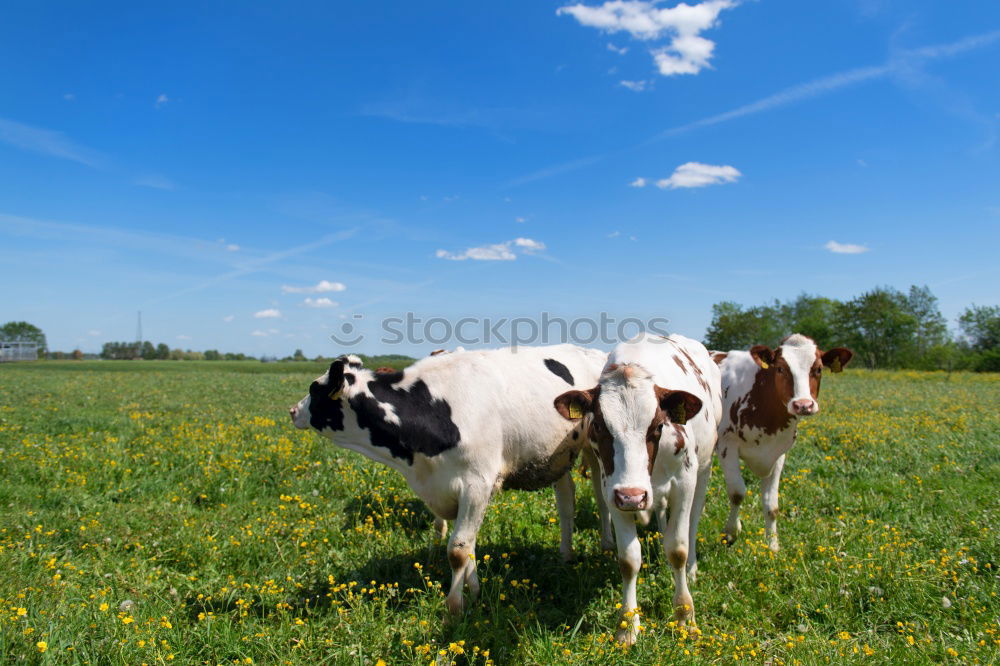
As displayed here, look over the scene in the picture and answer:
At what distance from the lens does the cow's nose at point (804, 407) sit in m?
6.58

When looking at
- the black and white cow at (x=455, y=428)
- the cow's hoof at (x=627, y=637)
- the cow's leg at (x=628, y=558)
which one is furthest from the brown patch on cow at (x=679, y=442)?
the cow's hoof at (x=627, y=637)

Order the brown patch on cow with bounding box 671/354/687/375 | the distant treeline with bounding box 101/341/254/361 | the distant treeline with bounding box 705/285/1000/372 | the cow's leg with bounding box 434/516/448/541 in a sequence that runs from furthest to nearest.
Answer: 1. the distant treeline with bounding box 101/341/254/361
2. the distant treeline with bounding box 705/285/1000/372
3. the cow's leg with bounding box 434/516/448/541
4. the brown patch on cow with bounding box 671/354/687/375

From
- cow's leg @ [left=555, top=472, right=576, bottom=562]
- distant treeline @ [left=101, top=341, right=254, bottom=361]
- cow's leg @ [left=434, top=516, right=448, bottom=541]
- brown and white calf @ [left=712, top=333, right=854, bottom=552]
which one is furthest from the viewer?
distant treeline @ [left=101, top=341, right=254, bottom=361]

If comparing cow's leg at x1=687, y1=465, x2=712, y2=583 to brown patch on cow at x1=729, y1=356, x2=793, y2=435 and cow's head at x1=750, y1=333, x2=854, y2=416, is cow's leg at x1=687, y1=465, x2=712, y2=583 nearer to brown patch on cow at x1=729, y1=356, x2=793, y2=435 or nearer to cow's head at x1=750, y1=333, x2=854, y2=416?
cow's head at x1=750, y1=333, x2=854, y2=416

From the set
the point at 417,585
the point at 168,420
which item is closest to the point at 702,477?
the point at 417,585

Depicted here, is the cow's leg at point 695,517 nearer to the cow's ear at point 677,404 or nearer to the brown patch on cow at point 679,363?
the brown patch on cow at point 679,363

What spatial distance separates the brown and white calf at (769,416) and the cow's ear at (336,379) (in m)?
4.71

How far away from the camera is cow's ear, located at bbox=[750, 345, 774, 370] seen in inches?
289

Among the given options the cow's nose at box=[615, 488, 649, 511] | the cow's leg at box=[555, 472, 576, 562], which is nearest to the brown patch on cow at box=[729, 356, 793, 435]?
the cow's leg at box=[555, 472, 576, 562]

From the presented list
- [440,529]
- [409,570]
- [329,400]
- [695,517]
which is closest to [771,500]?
[695,517]

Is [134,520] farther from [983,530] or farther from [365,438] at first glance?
[983,530]

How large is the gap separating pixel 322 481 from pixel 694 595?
5.44 metres

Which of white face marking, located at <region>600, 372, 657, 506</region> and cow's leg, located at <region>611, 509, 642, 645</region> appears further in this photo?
cow's leg, located at <region>611, 509, 642, 645</region>

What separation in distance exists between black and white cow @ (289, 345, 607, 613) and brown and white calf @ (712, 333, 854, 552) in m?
2.41
